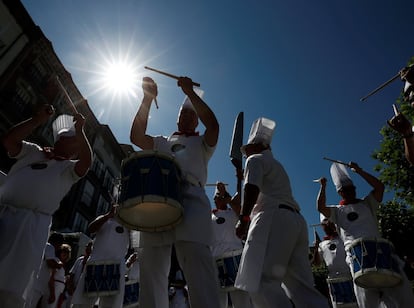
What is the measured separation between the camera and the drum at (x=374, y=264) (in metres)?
4.06

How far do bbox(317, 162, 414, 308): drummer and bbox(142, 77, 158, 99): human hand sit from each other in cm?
346

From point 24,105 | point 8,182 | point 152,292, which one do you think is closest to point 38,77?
point 24,105

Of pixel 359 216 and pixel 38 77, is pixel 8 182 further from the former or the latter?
pixel 38 77

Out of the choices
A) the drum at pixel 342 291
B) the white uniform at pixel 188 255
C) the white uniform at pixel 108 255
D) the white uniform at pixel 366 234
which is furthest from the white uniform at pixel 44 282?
the drum at pixel 342 291

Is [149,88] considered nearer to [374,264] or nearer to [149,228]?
[149,228]

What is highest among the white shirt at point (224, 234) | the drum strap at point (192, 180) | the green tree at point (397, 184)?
the green tree at point (397, 184)

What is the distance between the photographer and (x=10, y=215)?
3.11m

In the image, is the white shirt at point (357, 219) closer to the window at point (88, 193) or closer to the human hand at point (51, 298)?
the human hand at point (51, 298)

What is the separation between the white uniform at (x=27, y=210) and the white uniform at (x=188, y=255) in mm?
1082

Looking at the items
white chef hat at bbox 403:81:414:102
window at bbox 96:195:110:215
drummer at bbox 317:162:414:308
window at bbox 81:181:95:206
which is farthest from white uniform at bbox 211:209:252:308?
window at bbox 96:195:110:215

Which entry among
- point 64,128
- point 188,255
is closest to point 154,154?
point 188,255

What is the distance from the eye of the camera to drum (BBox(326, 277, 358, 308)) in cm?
623

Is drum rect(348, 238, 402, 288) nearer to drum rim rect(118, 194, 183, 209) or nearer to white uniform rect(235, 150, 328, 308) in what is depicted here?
white uniform rect(235, 150, 328, 308)

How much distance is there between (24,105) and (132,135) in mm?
23692
